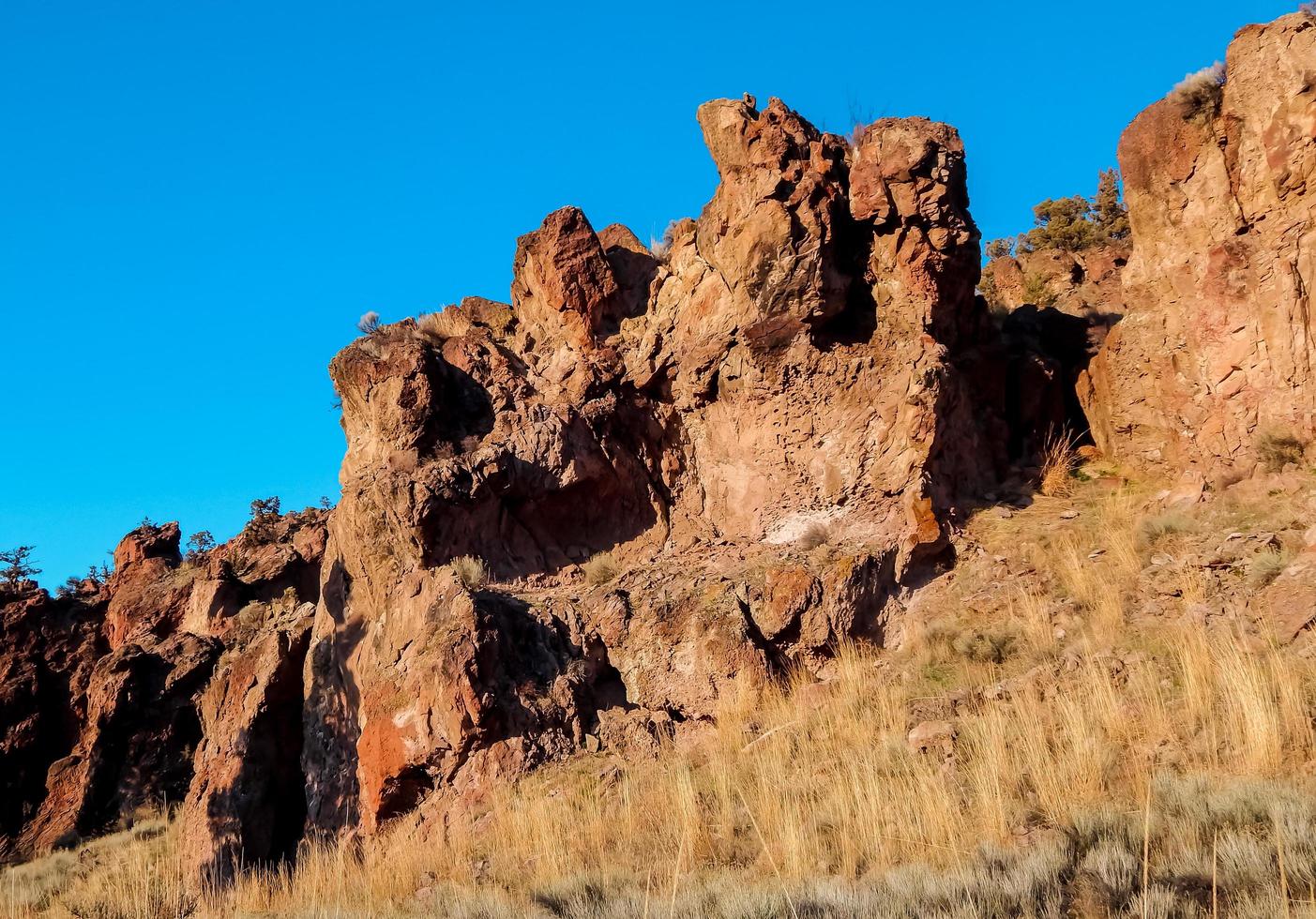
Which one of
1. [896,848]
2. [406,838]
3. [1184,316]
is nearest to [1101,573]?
[1184,316]

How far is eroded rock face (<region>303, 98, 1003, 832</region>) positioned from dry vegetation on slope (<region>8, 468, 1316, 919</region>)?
1.01m

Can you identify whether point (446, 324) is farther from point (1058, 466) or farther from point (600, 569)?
point (1058, 466)

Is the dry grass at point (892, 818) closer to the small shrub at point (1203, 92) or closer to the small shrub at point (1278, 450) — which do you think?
the small shrub at point (1278, 450)

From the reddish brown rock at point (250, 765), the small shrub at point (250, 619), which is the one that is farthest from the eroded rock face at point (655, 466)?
the small shrub at point (250, 619)

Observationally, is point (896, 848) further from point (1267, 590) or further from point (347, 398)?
point (347, 398)

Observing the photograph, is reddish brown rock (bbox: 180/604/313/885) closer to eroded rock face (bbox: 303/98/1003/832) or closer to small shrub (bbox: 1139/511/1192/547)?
eroded rock face (bbox: 303/98/1003/832)

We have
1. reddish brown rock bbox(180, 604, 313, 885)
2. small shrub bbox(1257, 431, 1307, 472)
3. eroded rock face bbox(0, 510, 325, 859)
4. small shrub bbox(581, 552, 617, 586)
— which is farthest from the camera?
eroded rock face bbox(0, 510, 325, 859)

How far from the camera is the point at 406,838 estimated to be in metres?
11.6

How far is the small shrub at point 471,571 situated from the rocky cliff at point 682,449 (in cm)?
6

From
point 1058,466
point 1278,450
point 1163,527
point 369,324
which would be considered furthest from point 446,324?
point 1278,450

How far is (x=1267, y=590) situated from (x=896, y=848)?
17.8 ft

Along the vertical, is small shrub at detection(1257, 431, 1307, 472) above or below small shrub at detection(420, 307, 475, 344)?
below

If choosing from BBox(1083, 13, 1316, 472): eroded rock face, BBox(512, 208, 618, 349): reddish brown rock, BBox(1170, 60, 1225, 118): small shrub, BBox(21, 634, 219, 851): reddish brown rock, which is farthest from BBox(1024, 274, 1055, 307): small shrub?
BBox(21, 634, 219, 851): reddish brown rock

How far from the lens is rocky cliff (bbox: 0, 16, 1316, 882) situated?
12.8 metres
